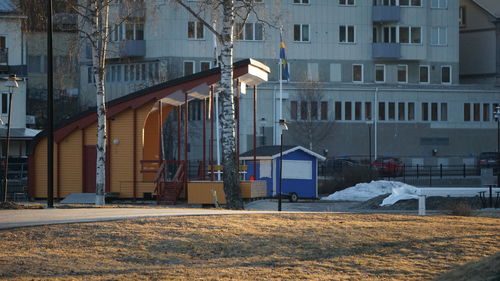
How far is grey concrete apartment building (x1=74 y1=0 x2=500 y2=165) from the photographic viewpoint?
7744 centimetres

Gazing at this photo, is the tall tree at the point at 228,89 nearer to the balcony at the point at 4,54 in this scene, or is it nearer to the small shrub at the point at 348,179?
the small shrub at the point at 348,179

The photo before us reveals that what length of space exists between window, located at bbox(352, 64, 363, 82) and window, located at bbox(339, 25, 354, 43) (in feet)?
7.13

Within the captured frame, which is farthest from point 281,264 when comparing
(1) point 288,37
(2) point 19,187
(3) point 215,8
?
(1) point 288,37

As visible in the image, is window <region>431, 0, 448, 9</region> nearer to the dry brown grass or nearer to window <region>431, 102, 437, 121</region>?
window <region>431, 102, 437, 121</region>

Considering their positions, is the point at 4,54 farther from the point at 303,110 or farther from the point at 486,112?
the point at 486,112

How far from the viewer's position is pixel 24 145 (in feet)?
211

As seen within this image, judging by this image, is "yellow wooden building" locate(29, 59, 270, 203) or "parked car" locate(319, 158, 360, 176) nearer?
"yellow wooden building" locate(29, 59, 270, 203)

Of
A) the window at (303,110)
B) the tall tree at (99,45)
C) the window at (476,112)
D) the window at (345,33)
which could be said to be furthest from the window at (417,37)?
the tall tree at (99,45)

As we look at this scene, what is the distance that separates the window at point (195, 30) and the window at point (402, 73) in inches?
653

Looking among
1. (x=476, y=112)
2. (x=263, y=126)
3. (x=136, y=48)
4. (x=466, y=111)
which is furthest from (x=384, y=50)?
(x=136, y=48)

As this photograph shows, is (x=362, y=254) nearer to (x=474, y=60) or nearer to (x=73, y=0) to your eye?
(x=73, y=0)

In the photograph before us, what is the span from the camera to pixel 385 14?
80.9 m

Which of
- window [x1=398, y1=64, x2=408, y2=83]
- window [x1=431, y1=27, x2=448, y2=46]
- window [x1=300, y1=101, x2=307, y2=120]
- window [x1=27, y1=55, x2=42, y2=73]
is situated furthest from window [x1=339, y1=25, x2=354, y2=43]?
window [x1=27, y1=55, x2=42, y2=73]

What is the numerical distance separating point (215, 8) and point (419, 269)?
1534 cm
